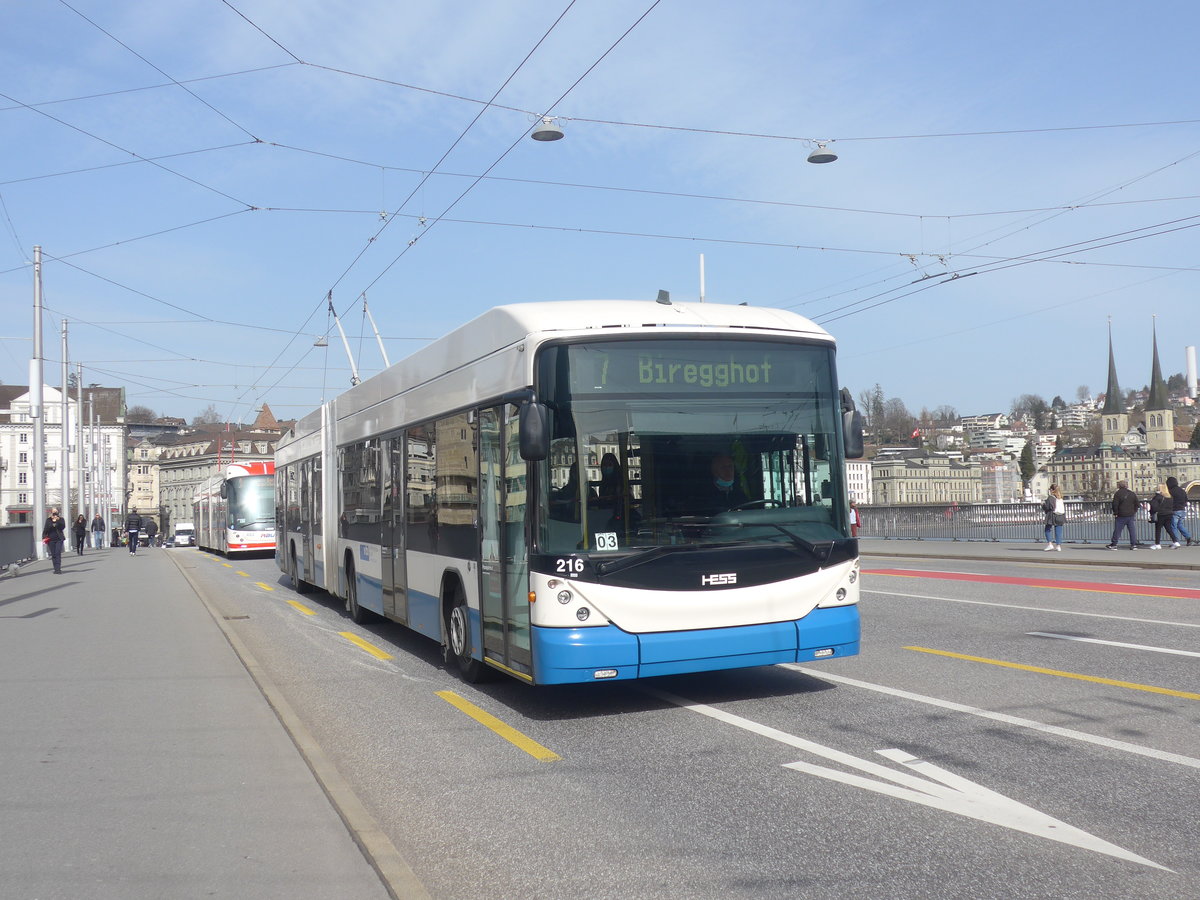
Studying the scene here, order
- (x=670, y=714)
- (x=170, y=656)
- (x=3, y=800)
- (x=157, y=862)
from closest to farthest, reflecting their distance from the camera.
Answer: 1. (x=157, y=862)
2. (x=3, y=800)
3. (x=670, y=714)
4. (x=170, y=656)

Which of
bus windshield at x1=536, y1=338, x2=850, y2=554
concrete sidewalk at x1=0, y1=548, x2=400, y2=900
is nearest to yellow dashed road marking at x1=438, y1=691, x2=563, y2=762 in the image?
bus windshield at x1=536, y1=338, x2=850, y2=554

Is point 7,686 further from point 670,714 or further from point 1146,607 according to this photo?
point 1146,607

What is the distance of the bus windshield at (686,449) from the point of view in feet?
25.3

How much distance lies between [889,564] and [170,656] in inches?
697

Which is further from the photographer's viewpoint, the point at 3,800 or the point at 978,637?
the point at 978,637

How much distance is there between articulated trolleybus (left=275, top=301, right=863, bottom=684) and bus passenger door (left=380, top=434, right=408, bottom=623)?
2.70m

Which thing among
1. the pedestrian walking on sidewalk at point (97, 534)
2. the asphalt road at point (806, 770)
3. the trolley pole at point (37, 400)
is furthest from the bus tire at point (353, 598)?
the pedestrian walking on sidewalk at point (97, 534)

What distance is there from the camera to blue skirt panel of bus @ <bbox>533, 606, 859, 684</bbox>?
760 cm

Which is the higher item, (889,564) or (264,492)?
(264,492)

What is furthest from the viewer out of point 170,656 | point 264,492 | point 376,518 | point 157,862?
point 264,492

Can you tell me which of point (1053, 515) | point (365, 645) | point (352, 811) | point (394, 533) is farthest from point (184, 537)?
point (352, 811)

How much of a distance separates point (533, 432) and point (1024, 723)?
3587 millimetres

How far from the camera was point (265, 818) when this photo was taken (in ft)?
18.1

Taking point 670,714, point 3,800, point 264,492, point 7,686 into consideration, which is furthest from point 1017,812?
point 264,492
